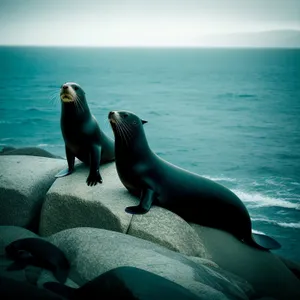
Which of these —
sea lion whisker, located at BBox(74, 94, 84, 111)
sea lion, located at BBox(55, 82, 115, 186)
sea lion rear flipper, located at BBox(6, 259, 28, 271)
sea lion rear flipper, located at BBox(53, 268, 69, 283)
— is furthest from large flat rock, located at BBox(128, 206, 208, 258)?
sea lion whisker, located at BBox(74, 94, 84, 111)

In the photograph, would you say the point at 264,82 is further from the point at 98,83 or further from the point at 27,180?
the point at 27,180

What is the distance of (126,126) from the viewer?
13.4 feet

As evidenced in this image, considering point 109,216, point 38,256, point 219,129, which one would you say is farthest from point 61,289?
point 219,129

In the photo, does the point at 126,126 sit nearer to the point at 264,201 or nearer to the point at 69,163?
the point at 69,163

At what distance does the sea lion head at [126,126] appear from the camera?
4018mm

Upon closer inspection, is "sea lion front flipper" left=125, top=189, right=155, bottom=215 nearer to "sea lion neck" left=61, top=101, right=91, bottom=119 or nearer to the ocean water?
"sea lion neck" left=61, top=101, right=91, bottom=119

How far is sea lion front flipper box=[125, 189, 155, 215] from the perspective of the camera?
387cm

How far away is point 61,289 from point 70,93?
2507 millimetres

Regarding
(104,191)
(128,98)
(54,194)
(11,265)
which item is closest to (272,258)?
(104,191)

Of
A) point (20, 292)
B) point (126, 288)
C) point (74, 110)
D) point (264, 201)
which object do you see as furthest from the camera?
point (264, 201)

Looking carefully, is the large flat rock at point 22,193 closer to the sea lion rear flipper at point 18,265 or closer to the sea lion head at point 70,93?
the sea lion head at point 70,93

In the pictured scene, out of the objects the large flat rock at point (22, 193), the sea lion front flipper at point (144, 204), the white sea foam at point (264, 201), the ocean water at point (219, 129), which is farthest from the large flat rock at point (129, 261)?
the white sea foam at point (264, 201)

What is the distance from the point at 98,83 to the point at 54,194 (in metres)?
64.1

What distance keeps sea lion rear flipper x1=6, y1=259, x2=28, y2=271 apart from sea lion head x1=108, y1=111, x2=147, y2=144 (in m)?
1.67
